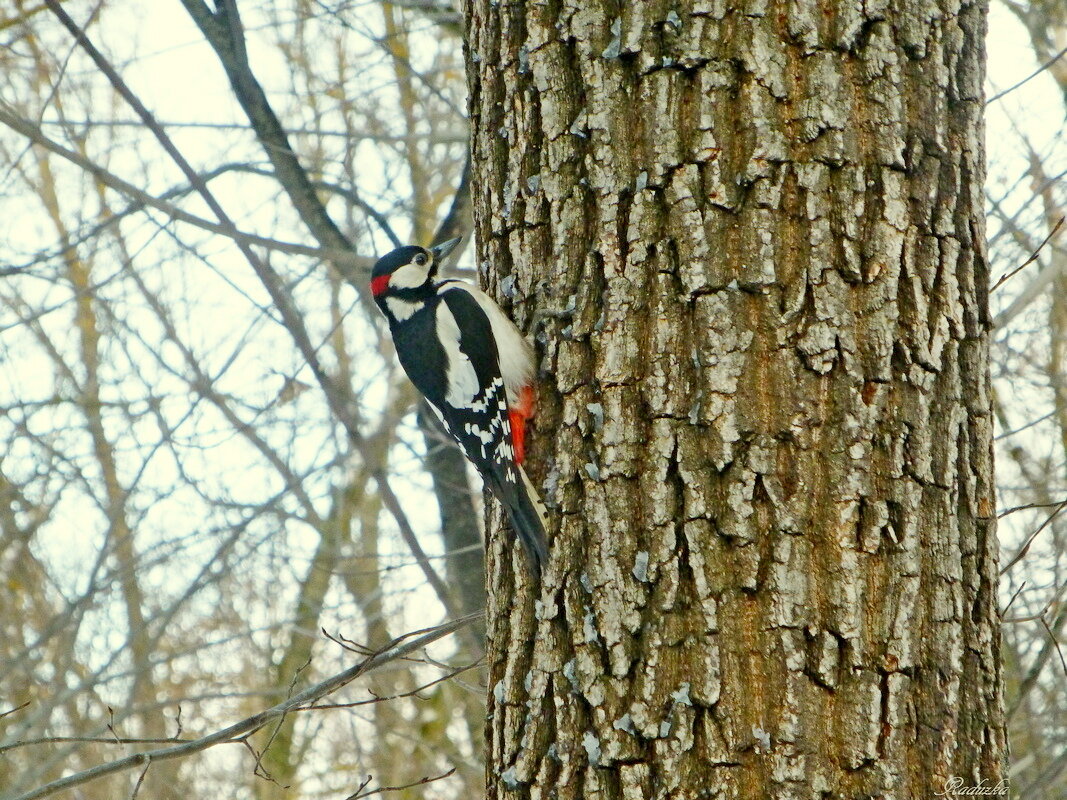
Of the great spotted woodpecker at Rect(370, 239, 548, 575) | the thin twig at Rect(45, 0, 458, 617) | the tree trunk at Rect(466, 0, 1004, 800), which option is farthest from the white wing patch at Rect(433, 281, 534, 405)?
the thin twig at Rect(45, 0, 458, 617)

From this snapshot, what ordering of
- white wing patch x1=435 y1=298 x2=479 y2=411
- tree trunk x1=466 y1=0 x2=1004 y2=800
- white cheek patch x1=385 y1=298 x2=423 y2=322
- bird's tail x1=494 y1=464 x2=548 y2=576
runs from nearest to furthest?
1. tree trunk x1=466 y1=0 x2=1004 y2=800
2. bird's tail x1=494 y1=464 x2=548 y2=576
3. white wing patch x1=435 y1=298 x2=479 y2=411
4. white cheek patch x1=385 y1=298 x2=423 y2=322

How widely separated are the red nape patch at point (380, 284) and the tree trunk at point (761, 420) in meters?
1.56

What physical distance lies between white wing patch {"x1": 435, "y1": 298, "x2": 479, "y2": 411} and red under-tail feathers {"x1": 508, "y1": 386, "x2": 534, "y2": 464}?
41 centimetres

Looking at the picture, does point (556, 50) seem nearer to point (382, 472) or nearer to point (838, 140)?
point (838, 140)

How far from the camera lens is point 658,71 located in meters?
1.98

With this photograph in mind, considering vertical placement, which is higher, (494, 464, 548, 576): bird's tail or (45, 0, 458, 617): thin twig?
(45, 0, 458, 617): thin twig

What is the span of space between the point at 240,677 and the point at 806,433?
26.4 feet

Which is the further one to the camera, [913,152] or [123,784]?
[123,784]

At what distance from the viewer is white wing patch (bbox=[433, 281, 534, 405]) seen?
2.34 metres

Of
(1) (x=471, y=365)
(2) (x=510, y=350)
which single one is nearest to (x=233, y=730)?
(2) (x=510, y=350)

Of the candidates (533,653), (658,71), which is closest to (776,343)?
(658,71)

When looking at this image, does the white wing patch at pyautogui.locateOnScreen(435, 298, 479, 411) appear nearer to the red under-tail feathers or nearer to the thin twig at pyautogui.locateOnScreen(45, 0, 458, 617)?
the red under-tail feathers

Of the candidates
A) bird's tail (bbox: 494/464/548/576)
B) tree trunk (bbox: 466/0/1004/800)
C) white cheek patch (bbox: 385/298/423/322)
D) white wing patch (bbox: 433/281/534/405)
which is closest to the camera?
tree trunk (bbox: 466/0/1004/800)

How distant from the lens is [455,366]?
10.2ft
